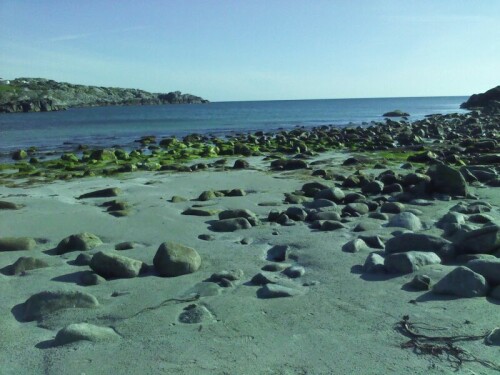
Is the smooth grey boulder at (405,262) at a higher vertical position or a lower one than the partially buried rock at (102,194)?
higher

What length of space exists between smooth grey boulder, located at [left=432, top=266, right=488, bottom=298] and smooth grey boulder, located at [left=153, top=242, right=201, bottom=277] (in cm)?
234

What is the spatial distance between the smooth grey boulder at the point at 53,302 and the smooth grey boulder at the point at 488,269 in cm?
339

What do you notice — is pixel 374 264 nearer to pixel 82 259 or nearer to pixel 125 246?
pixel 125 246

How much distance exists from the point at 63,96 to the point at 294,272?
117357 mm

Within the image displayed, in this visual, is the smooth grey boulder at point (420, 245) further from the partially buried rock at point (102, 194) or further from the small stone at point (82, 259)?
the partially buried rock at point (102, 194)

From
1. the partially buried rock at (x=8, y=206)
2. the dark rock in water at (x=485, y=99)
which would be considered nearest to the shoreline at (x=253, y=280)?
the partially buried rock at (x=8, y=206)

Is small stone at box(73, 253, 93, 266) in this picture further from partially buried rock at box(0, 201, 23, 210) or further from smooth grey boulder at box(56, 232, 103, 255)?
partially buried rock at box(0, 201, 23, 210)

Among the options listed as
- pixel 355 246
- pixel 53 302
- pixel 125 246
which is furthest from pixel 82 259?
pixel 355 246

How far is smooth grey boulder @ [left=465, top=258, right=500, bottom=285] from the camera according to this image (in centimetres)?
477

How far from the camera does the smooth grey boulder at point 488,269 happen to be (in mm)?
4771

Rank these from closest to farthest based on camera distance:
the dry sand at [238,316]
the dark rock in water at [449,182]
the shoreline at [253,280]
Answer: the dry sand at [238,316]
the shoreline at [253,280]
the dark rock in water at [449,182]

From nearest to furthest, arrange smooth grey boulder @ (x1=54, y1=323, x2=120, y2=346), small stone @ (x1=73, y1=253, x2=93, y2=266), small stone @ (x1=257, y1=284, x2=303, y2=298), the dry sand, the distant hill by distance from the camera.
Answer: the dry sand < smooth grey boulder @ (x1=54, y1=323, x2=120, y2=346) < small stone @ (x1=257, y1=284, x2=303, y2=298) < small stone @ (x1=73, y1=253, x2=93, y2=266) < the distant hill

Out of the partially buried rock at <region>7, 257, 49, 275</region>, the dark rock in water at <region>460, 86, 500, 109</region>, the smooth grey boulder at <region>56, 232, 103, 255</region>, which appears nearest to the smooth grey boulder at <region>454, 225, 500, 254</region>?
the smooth grey boulder at <region>56, 232, 103, 255</region>

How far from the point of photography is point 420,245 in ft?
19.5
